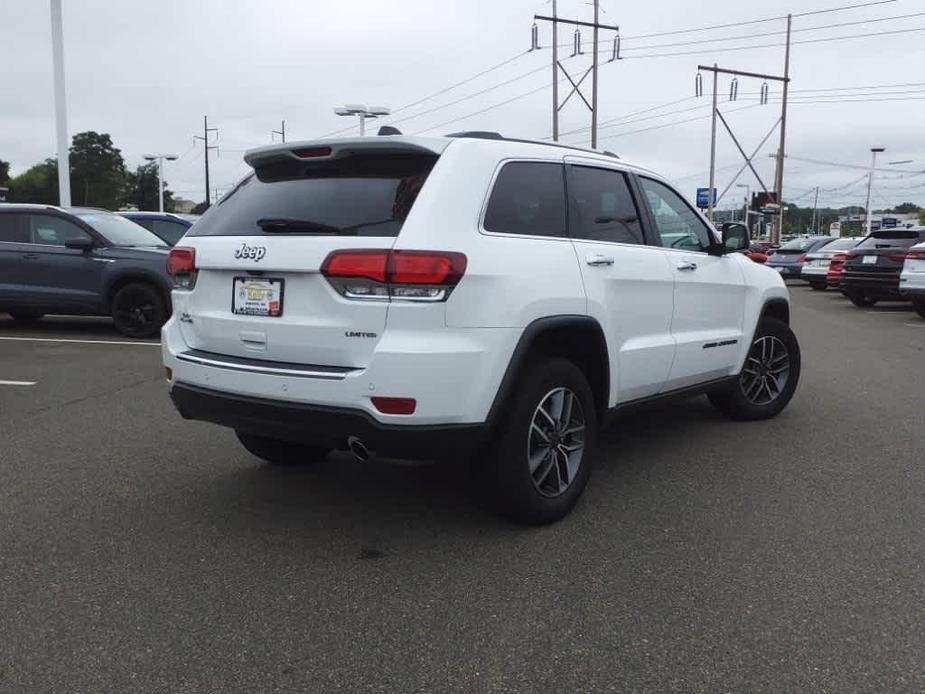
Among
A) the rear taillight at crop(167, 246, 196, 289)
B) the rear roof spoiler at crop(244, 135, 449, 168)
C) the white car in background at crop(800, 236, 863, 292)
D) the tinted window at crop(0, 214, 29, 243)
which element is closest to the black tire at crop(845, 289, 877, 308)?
the white car in background at crop(800, 236, 863, 292)

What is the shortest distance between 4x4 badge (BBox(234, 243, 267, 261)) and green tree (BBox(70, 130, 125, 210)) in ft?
316

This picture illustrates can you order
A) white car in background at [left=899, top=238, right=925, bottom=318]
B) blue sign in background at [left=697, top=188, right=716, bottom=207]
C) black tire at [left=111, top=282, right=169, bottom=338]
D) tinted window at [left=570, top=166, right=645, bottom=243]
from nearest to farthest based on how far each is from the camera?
tinted window at [left=570, top=166, right=645, bottom=243] → black tire at [left=111, top=282, right=169, bottom=338] → white car in background at [left=899, top=238, right=925, bottom=318] → blue sign in background at [left=697, top=188, right=716, bottom=207]

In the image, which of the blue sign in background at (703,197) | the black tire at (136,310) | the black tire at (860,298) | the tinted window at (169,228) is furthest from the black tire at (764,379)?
the blue sign in background at (703,197)

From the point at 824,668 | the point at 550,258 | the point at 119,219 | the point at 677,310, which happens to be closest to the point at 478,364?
the point at 550,258

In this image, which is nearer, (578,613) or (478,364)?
(578,613)

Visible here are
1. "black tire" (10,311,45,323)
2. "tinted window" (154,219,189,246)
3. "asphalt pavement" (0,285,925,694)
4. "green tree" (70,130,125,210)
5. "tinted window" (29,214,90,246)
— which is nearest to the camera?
"asphalt pavement" (0,285,925,694)

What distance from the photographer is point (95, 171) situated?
93.8 metres

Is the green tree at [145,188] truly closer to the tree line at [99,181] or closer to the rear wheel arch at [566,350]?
the tree line at [99,181]

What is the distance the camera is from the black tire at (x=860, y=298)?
1730 cm

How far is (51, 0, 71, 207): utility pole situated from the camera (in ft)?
62.1

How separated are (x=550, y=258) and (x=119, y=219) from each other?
9720mm

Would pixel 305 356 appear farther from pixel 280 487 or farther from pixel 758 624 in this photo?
pixel 758 624

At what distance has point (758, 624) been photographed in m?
3.12

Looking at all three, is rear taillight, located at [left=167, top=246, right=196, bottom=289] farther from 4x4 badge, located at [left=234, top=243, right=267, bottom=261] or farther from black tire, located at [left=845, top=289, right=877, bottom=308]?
black tire, located at [left=845, top=289, right=877, bottom=308]
